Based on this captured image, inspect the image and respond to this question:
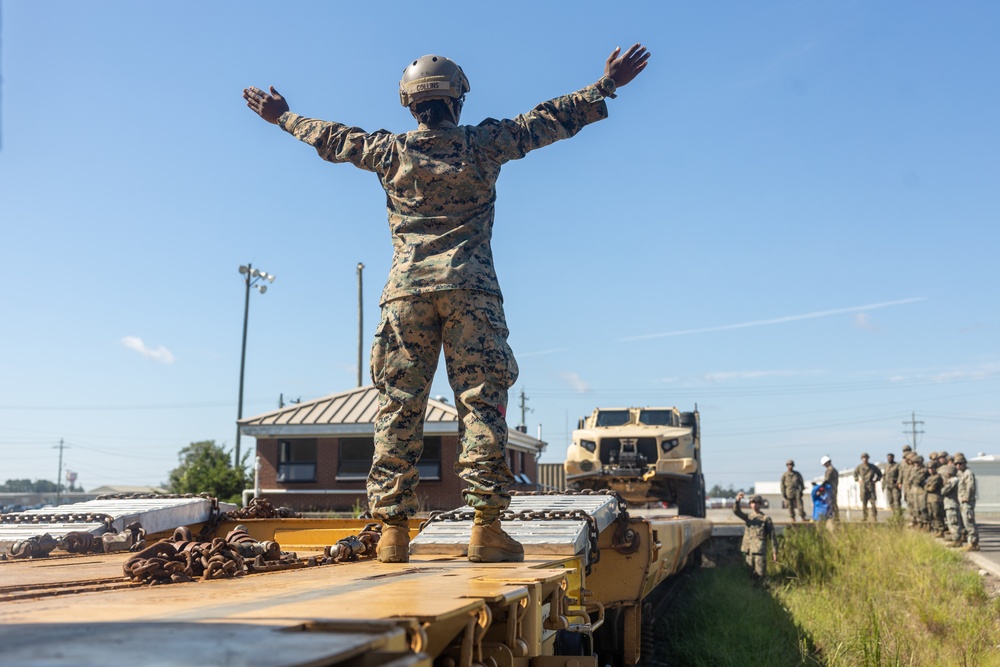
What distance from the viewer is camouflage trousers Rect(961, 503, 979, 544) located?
1620 centimetres

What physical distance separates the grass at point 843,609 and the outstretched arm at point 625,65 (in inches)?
168

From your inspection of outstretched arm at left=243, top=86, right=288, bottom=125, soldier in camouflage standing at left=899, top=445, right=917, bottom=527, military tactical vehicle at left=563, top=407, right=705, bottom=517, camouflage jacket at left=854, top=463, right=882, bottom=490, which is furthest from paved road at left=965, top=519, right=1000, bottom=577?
outstretched arm at left=243, top=86, right=288, bottom=125

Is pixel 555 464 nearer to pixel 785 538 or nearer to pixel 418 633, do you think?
pixel 785 538

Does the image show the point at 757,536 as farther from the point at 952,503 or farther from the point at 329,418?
the point at 329,418

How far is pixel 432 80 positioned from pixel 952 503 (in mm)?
15900

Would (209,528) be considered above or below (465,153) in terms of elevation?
below

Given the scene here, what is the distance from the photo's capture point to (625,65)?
4.31 m

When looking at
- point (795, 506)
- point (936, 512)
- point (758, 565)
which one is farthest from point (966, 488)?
point (758, 565)

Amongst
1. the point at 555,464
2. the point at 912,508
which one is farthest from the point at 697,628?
the point at 555,464

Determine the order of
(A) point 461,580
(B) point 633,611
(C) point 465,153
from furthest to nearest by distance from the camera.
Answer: (B) point 633,611
(C) point 465,153
(A) point 461,580

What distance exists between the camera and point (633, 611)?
5094mm

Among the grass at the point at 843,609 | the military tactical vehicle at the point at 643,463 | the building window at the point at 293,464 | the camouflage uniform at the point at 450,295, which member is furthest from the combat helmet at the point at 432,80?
the building window at the point at 293,464

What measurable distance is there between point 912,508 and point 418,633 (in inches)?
784

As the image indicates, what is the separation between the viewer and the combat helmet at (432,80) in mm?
4277
